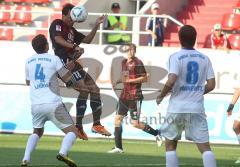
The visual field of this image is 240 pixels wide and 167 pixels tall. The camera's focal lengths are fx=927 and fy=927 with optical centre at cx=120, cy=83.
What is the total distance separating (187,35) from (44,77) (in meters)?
2.91

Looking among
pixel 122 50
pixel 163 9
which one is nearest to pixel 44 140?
pixel 122 50

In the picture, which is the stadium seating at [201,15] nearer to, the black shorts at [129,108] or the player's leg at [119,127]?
the black shorts at [129,108]

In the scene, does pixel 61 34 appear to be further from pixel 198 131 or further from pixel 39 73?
pixel 198 131

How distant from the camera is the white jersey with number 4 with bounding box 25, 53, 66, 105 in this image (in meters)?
13.6

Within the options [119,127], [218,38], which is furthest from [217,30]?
[119,127]

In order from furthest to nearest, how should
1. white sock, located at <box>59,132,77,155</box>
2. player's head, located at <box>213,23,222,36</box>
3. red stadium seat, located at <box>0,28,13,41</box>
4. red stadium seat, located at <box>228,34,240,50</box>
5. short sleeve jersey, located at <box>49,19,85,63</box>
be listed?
red stadium seat, located at <box>0,28,13,41</box> → red stadium seat, located at <box>228,34,240,50</box> → player's head, located at <box>213,23,222,36</box> → short sleeve jersey, located at <box>49,19,85,63</box> → white sock, located at <box>59,132,77,155</box>

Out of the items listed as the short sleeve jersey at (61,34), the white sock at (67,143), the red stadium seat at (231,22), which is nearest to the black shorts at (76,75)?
the short sleeve jersey at (61,34)

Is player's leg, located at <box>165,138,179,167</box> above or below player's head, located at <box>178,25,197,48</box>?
below

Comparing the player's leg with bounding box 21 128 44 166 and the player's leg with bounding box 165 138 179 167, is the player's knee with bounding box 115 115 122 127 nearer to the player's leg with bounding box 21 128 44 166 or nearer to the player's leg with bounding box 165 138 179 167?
the player's leg with bounding box 21 128 44 166

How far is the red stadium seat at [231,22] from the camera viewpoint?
26641 mm

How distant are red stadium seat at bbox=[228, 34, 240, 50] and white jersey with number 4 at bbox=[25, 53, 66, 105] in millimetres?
12774

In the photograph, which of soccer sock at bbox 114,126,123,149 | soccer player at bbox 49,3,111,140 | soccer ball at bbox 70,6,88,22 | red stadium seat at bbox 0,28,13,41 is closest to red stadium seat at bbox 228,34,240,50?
red stadium seat at bbox 0,28,13,41

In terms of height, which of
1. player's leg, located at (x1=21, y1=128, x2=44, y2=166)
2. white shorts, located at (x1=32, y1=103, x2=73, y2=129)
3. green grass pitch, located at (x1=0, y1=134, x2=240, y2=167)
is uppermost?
white shorts, located at (x1=32, y1=103, x2=73, y2=129)

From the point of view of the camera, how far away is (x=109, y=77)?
2403cm
